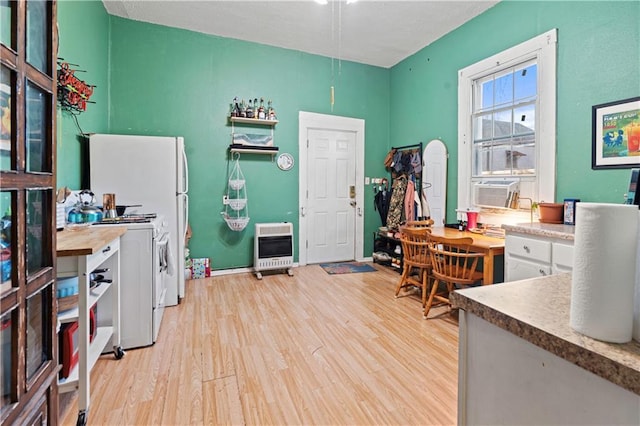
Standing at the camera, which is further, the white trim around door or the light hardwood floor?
the white trim around door

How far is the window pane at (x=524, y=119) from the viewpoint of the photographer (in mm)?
2982

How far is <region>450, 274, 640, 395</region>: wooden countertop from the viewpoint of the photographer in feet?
1.68

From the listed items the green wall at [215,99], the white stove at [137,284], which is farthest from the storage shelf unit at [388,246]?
the white stove at [137,284]

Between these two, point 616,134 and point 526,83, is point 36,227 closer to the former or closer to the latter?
point 616,134

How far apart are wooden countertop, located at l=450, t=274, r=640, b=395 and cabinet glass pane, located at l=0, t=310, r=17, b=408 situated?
3.66ft

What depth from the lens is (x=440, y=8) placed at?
337 cm

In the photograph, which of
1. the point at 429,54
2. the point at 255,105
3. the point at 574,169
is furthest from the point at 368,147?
the point at 574,169

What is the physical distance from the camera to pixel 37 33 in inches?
Answer: 35.3

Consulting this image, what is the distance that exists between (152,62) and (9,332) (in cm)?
390

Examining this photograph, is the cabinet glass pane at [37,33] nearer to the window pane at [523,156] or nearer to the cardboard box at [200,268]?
the cardboard box at [200,268]

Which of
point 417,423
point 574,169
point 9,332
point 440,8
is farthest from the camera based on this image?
point 440,8

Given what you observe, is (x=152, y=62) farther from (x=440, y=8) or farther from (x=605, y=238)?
(x=605, y=238)

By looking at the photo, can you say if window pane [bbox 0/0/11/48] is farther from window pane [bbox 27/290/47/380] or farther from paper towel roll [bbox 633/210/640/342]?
paper towel roll [bbox 633/210/640/342]

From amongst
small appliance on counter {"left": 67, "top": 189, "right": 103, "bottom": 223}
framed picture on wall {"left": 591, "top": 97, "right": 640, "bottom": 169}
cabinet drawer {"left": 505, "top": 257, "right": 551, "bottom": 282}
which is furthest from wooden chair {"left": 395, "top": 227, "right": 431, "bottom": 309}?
small appliance on counter {"left": 67, "top": 189, "right": 103, "bottom": 223}
